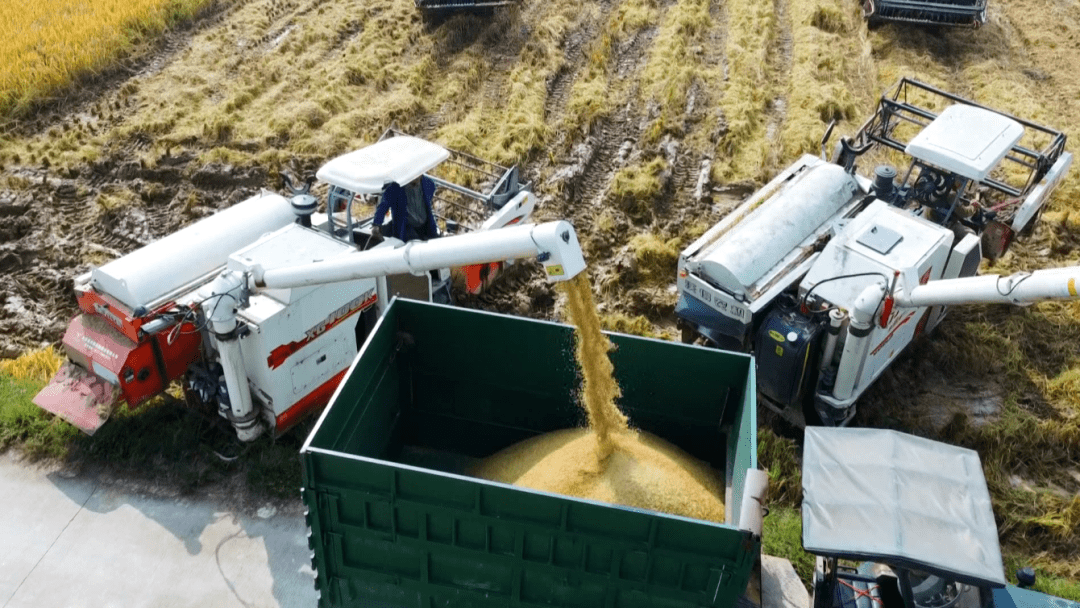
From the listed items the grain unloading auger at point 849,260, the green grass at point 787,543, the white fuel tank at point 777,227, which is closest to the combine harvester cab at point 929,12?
the grain unloading auger at point 849,260

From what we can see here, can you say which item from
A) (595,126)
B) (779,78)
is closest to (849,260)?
(595,126)

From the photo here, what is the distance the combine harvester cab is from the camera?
15367mm

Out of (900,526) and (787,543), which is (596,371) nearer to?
(900,526)

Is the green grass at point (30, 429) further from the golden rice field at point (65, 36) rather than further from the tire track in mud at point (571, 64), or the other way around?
the tire track in mud at point (571, 64)

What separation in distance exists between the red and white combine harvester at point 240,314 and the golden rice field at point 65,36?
6.81 meters

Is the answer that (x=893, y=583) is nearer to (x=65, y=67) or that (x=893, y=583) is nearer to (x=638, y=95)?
(x=638, y=95)

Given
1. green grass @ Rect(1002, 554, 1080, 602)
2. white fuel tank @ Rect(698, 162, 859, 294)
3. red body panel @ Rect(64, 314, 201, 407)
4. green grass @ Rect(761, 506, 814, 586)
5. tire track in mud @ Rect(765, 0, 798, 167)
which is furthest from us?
tire track in mud @ Rect(765, 0, 798, 167)

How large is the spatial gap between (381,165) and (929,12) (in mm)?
11791

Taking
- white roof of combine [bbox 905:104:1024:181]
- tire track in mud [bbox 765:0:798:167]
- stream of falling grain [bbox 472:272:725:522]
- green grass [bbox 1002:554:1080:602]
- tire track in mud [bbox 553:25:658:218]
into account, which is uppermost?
white roof of combine [bbox 905:104:1024:181]

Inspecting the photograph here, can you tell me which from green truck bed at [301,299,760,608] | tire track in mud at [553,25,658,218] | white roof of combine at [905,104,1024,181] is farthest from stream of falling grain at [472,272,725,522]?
tire track in mud at [553,25,658,218]

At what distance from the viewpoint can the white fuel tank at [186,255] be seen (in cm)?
736

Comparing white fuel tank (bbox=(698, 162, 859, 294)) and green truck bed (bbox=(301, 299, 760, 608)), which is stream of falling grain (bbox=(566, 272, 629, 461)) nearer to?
green truck bed (bbox=(301, 299, 760, 608))

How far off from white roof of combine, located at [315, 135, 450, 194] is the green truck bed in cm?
156

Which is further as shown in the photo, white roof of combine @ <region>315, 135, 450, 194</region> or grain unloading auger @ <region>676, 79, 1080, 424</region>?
white roof of combine @ <region>315, 135, 450, 194</region>
